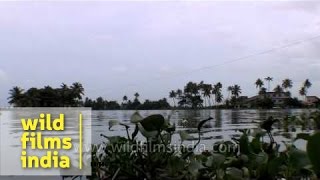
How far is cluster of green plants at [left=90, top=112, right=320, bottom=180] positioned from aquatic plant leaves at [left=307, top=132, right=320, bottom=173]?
353mm

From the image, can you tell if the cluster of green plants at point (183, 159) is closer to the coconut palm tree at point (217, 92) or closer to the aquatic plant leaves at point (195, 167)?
the aquatic plant leaves at point (195, 167)

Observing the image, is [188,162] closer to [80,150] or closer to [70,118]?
[80,150]

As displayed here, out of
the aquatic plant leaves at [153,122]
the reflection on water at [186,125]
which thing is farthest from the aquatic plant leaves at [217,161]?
the reflection on water at [186,125]

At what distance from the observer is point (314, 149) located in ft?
5.09

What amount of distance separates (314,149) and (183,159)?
45.5 inches

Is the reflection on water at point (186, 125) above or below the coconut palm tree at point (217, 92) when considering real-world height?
below

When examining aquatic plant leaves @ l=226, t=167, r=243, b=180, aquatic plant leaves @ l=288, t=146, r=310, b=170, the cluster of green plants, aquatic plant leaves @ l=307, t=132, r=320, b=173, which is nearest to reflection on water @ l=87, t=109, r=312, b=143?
the cluster of green plants

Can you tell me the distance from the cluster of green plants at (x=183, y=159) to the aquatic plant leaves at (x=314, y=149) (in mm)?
353

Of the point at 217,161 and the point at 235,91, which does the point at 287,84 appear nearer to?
the point at 235,91

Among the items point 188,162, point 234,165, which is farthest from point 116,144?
point 234,165

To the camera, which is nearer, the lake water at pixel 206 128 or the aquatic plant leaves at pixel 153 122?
the aquatic plant leaves at pixel 153 122

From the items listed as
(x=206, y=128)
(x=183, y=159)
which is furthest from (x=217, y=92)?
(x=183, y=159)

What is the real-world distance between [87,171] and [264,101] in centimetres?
6994

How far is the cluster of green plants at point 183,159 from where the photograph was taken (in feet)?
7.44
